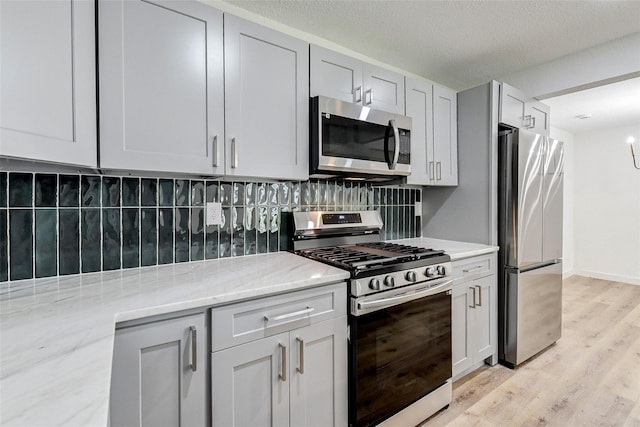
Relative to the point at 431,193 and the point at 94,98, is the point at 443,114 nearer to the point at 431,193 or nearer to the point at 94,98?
the point at 431,193

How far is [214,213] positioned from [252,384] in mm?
919

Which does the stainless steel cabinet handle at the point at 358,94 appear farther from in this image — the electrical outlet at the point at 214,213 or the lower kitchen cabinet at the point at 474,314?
the lower kitchen cabinet at the point at 474,314

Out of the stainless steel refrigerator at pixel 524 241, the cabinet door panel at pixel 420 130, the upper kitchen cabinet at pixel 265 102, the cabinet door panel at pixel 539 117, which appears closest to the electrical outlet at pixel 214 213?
the upper kitchen cabinet at pixel 265 102

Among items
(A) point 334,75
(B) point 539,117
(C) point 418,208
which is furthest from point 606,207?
(A) point 334,75

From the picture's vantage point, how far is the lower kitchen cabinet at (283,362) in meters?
1.19

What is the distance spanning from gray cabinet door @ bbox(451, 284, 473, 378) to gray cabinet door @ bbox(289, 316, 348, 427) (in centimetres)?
94

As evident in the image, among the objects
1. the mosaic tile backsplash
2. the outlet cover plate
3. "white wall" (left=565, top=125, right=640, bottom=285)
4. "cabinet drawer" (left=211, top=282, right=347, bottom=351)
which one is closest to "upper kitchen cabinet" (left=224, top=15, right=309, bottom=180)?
the mosaic tile backsplash

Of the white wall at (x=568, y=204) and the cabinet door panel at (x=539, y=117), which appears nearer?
the cabinet door panel at (x=539, y=117)

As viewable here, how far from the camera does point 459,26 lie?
2064 mm

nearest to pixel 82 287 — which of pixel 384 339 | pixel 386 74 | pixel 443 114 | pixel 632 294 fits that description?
pixel 384 339

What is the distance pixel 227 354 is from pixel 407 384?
103 cm

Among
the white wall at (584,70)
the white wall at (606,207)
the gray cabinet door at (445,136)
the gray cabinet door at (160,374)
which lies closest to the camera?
the gray cabinet door at (160,374)

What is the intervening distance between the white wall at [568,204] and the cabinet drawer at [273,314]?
505 centimetres

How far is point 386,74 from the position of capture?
6.91 feet
